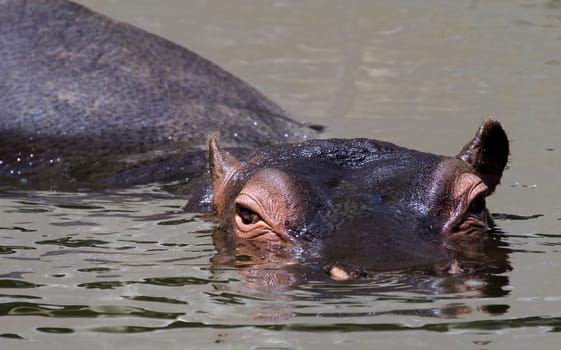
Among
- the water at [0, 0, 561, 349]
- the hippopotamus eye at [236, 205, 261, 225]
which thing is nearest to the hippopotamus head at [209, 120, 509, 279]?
the hippopotamus eye at [236, 205, 261, 225]

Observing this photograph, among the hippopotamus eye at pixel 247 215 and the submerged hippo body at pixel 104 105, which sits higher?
the submerged hippo body at pixel 104 105

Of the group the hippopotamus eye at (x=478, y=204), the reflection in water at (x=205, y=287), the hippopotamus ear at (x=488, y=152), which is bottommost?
the reflection in water at (x=205, y=287)

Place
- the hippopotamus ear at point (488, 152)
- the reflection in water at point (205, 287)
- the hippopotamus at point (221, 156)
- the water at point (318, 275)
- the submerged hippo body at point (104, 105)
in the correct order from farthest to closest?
the submerged hippo body at point (104, 105) → the hippopotamus ear at point (488, 152) → the hippopotamus at point (221, 156) → the reflection in water at point (205, 287) → the water at point (318, 275)

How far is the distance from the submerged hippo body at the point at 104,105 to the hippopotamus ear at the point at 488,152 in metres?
2.30

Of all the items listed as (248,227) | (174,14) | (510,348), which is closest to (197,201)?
(248,227)

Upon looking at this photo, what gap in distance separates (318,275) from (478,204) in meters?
1.22

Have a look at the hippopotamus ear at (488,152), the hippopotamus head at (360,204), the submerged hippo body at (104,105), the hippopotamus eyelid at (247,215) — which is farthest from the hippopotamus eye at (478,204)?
the submerged hippo body at (104,105)

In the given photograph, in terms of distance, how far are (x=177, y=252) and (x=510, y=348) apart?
7.38 ft

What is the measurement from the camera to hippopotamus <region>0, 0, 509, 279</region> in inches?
219

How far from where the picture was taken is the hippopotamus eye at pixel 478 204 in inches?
235

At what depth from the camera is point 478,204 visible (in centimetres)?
605

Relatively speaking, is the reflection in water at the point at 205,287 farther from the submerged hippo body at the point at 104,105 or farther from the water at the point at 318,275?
the submerged hippo body at the point at 104,105

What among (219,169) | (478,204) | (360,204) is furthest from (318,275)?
(219,169)

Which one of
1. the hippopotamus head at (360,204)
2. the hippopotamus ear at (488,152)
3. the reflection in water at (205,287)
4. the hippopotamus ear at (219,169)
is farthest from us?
the hippopotamus ear at (219,169)
